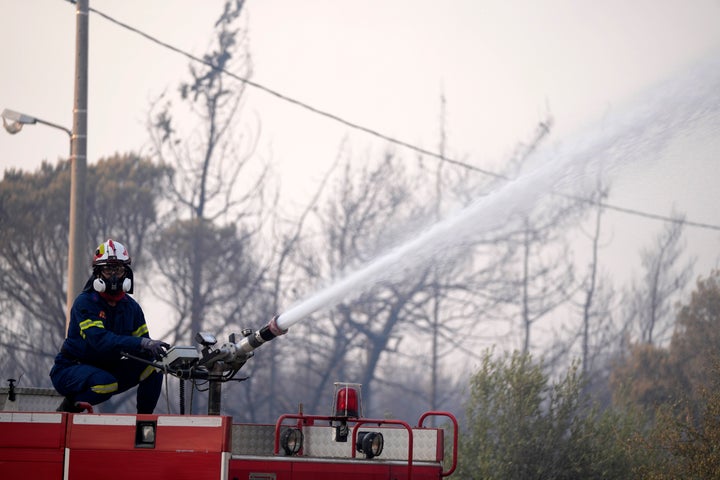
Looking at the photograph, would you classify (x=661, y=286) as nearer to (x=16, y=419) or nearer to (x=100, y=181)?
(x=100, y=181)

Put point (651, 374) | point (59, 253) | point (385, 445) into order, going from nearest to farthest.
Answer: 1. point (385, 445)
2. point (59, 253)
3. point (651, 374)

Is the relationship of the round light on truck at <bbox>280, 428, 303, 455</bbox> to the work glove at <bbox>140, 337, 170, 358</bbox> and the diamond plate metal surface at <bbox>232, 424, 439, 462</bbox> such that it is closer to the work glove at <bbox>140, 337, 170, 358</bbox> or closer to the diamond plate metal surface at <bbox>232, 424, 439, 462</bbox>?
the diamond plate metal surface at <bbox>232, 424, 439, 462</bbox>

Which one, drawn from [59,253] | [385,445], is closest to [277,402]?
[59,253]

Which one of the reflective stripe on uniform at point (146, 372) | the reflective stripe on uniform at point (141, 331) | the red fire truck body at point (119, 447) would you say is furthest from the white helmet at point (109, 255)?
the red fire truck body at point (119, 447)

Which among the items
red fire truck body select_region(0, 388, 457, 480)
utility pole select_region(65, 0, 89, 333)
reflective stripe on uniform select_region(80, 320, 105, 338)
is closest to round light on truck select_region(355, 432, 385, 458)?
red fire truck body select_region(0, 388, 457, 480)

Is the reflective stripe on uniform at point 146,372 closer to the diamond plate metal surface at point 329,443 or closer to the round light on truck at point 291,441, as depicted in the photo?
the diamond plate metal surface at point 329,443

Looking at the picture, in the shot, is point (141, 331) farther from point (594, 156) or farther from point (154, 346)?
point (594, 156)

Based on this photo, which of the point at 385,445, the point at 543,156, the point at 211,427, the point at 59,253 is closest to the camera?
the point at 211,427

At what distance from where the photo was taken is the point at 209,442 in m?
7.66

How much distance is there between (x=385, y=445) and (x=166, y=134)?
82.6ft

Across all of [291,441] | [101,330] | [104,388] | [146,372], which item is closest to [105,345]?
[101,330]

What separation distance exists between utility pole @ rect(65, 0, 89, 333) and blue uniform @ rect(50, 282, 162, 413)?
6.25 meters

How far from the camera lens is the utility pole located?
50.8 ft

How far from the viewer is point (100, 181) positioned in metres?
32.6
